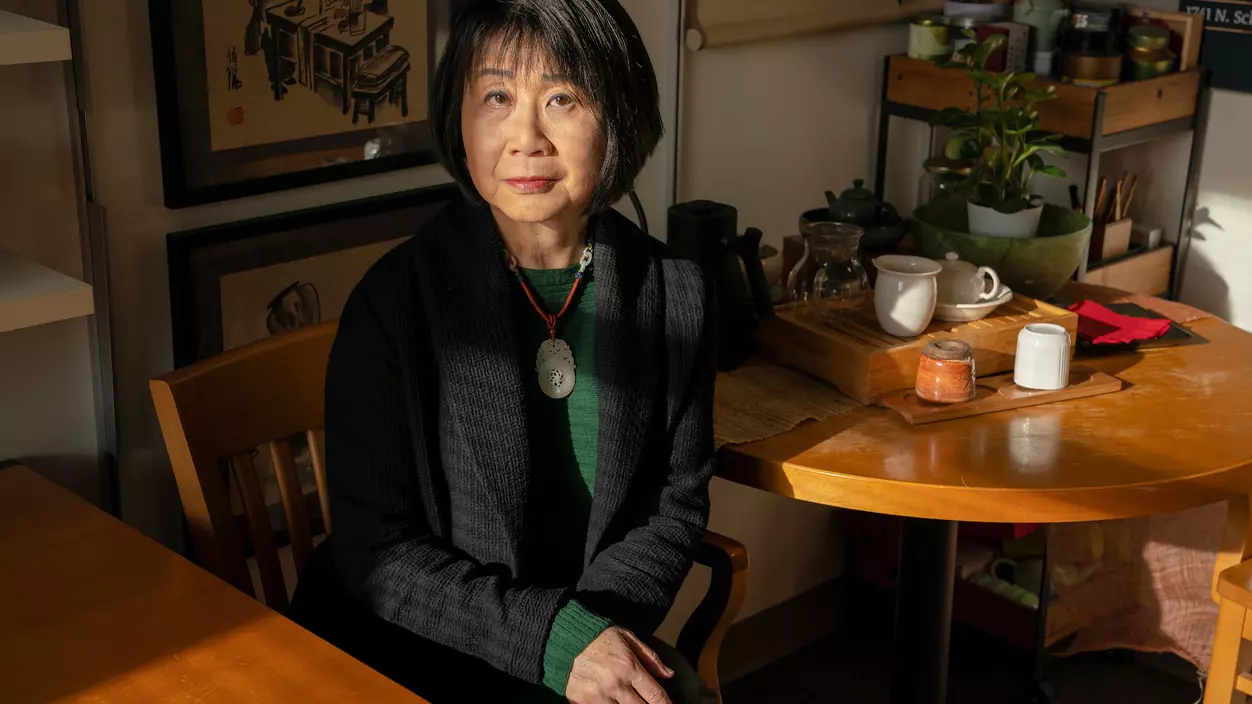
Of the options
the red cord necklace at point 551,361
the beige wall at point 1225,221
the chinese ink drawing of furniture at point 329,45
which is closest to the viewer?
the red cord necklace at point 551,361

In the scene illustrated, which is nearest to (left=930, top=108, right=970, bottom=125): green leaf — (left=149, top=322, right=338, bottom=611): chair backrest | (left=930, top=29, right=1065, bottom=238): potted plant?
(left=930, top=29, right=1065, bottom=238): potted plant

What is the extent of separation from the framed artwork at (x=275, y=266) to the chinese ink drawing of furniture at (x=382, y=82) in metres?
0.14

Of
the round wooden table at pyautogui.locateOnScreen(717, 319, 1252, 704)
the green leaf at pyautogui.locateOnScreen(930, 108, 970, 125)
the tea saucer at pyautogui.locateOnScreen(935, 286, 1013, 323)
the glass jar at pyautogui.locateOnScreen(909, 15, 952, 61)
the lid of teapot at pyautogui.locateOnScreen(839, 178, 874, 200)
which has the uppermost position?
the glass jar at pyautogui.locateOnScreen(909, 15, 952, 61)

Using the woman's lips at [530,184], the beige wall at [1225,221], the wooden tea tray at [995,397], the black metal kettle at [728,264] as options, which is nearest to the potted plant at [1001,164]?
the wooden tea tray at [995,397]

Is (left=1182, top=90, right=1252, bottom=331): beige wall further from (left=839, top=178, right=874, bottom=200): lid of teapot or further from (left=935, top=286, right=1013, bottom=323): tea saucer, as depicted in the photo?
(left=935, top=286, right=1013, bottom=323): tea saucer

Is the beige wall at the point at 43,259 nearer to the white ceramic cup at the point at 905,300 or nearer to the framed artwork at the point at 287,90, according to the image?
the framed artwork at the point at 287,90

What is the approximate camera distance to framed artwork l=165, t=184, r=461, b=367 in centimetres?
184

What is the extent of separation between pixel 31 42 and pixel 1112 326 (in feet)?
5.29

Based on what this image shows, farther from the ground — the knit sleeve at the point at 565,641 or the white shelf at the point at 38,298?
the white shelf at the point at 38,298

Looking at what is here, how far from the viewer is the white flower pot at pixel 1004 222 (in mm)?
2275

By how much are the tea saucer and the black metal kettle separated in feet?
0.84

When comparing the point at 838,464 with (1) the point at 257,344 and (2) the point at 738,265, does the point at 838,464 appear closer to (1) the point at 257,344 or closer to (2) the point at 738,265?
(2) the point at 738,265

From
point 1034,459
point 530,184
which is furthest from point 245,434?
point 1034,459

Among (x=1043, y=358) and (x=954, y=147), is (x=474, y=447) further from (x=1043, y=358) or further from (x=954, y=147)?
(x=954, y=147)
